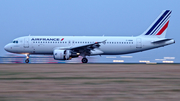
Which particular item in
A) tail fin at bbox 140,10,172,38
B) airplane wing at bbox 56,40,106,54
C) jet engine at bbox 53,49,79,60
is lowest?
jet engine at bbox 53,49,79,60

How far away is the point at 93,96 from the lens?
9781 millimetres

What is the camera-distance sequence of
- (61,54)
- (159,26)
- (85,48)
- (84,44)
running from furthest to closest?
(159,26) < (84,44) < (85,48) < (61,54)

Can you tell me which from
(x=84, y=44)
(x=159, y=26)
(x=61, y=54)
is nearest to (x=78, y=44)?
(x=84, y=44)

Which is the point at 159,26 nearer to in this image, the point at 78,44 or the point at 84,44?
the point at 84,44

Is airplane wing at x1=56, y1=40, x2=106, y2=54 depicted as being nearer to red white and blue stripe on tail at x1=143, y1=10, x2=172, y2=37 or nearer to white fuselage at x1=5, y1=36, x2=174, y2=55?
white fuselage at x1=5, y1=36, x2=174, y2=55

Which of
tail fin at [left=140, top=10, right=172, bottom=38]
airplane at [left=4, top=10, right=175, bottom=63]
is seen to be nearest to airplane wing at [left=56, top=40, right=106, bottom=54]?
airplane at [left=4, top=10, right=175, bottom=63]

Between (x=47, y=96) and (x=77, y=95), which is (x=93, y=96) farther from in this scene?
(x=47, y=96)

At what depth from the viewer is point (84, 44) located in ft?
105

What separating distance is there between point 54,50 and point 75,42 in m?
3.26

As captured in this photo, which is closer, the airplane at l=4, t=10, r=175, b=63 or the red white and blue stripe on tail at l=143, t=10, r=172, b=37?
the airplane at l=4, t=10, r=175, b=63

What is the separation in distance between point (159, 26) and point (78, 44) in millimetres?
11443

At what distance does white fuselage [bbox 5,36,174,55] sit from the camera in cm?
3173

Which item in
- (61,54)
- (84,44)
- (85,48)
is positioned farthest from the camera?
(84,44)

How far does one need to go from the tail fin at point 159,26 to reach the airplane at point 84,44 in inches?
12.9
